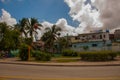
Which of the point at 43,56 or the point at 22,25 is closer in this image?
the point at 43,56

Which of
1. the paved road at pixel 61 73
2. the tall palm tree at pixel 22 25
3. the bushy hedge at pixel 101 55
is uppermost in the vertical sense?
the tall palm tree at pixel 22 25

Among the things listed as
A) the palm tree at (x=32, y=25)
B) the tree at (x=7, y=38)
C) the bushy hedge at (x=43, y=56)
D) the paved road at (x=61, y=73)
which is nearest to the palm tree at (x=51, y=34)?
the palm tree at (x=32, y=25)

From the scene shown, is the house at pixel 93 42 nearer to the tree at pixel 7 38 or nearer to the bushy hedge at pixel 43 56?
the tree at pixel 7 38

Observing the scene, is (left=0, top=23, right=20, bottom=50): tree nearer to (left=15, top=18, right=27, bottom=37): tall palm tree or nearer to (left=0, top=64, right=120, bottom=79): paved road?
(left=15, top=18, right=27, bottom=37): tall palm tree

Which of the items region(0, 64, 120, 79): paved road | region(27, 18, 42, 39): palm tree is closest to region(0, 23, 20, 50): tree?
region(27, 18, 42, 39): palm tree

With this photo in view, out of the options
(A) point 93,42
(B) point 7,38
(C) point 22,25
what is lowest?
(A) point 93,42

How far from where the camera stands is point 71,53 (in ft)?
194

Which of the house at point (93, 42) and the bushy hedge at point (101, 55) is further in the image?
the house at point (93, 42)

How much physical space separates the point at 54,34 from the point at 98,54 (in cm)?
4708

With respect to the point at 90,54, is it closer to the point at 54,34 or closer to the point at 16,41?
the point at 16,41

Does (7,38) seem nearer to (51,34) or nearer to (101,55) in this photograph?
(51,34)

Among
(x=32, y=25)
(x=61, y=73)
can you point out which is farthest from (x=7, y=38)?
(x=61, y=73)

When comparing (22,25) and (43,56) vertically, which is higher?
(22,25)

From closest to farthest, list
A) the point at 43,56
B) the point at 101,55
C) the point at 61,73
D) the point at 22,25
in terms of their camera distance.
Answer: the point at 61,73 < the point at 101,55 < the point at 43,56 < the point at 22,25
